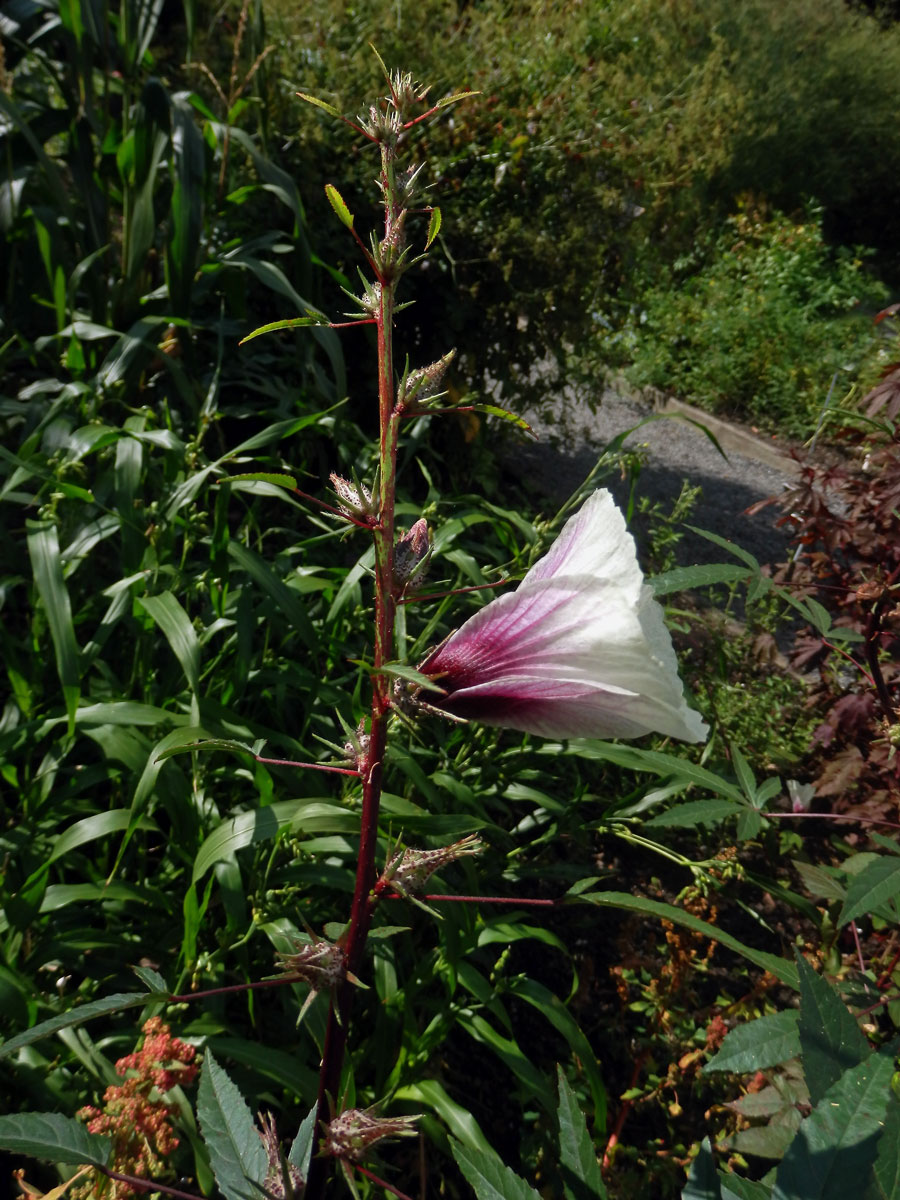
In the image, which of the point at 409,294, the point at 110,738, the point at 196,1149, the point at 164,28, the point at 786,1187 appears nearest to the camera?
the point at 786,1187

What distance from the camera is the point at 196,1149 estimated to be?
127cm

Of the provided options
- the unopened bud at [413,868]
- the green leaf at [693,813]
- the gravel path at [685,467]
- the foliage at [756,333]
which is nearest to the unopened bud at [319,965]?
the unopened bud at [413,868]

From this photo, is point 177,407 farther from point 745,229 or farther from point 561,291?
point 745,229

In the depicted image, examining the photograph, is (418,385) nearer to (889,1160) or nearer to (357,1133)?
(357,1133)

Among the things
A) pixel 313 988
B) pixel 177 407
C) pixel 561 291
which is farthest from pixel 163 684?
pixel 561 291

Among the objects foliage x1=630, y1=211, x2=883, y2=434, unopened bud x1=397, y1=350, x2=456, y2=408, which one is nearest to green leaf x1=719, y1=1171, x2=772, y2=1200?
unopened bud x1=397, y1=350, x2=456, y2=408

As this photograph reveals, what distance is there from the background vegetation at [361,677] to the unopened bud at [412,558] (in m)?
0.48

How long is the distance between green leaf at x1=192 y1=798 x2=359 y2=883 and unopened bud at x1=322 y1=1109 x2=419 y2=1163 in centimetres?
81

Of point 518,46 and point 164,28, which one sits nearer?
point 518,46

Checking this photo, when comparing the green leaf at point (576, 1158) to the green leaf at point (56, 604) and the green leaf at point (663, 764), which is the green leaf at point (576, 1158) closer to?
the green leaf at point (663, 764)

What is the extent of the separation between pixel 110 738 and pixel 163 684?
0.35 m

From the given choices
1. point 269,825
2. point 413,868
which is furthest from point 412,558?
point 269,825

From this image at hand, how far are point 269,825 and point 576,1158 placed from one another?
2.65ft

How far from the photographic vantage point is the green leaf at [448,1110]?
1.31 metres
